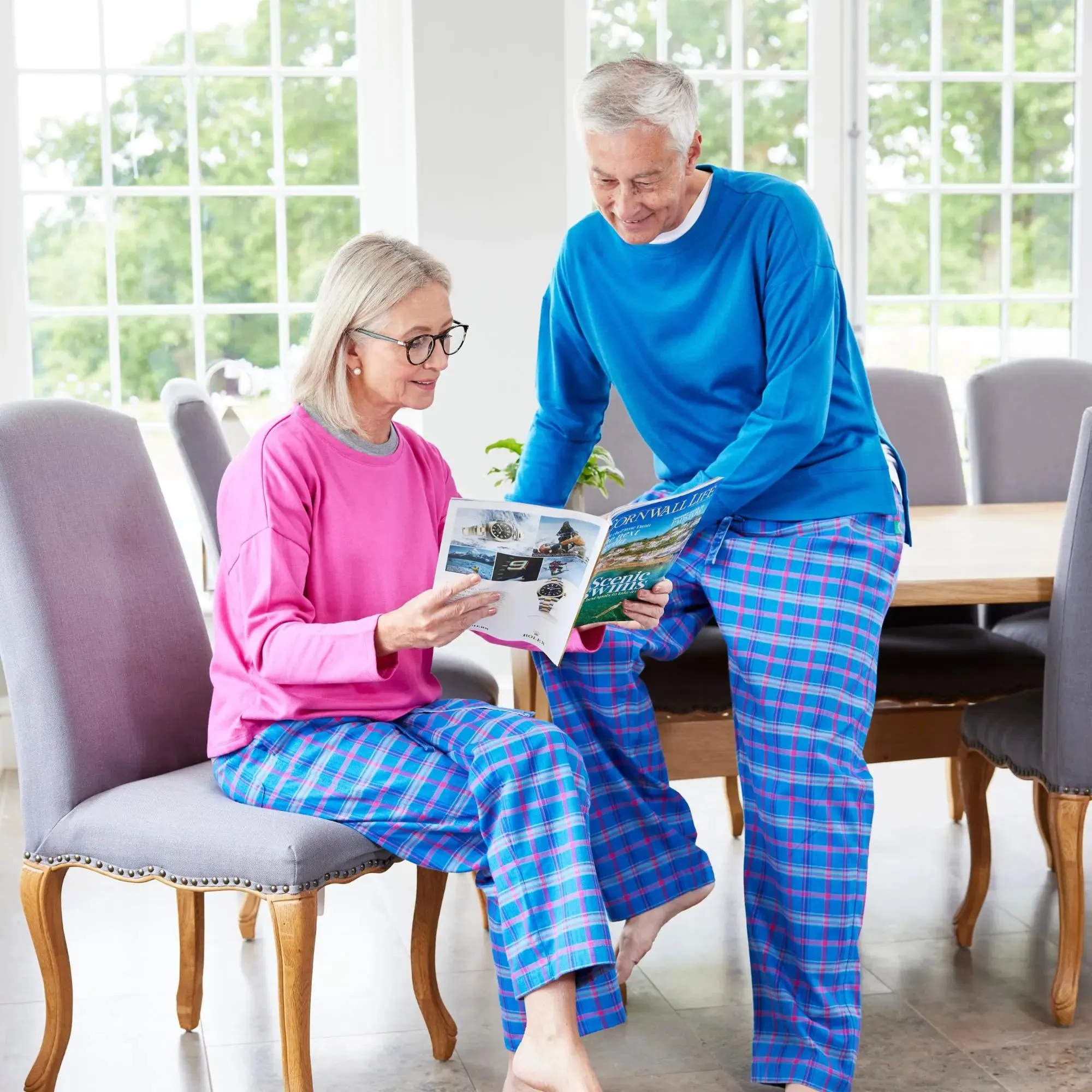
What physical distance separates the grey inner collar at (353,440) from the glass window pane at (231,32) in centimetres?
251

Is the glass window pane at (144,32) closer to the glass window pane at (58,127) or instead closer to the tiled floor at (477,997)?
the glass window pane at (58,127)

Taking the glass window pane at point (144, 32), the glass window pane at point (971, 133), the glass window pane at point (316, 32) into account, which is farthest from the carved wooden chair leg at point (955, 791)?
the glass window pane at point (144, 32)

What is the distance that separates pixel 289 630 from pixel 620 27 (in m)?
3.09

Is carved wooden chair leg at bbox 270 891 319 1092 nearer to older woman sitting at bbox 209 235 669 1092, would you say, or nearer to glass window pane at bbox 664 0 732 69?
older woman sitting at bbox 209 235 669 1092

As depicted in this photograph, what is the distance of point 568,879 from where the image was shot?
173 cm

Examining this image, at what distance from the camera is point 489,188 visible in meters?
3.95

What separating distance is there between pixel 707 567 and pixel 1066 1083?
37.2 inches

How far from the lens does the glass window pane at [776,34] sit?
4371 millimetres

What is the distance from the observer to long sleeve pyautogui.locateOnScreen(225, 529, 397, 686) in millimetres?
1769

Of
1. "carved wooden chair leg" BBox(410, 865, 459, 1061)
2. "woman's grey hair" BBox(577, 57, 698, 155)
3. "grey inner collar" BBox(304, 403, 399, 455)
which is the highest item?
"woman's grey hair" BBox(577, 57, 698, 155)

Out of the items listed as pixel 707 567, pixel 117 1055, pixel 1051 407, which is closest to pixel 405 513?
pixel 707 567

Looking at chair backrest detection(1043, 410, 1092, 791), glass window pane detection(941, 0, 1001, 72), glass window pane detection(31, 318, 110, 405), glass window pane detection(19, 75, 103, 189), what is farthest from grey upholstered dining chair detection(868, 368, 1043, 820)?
glass window pane detection(19, 75, 103, 189)

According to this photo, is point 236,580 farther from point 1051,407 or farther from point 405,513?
point 1051,407

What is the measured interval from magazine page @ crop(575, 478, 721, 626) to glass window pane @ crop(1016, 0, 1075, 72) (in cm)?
330
